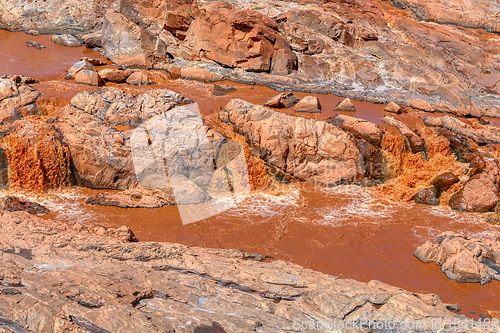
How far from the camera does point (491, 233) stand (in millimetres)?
7688

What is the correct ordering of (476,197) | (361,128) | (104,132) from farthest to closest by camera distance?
(361,128)
(104,132)
(476,197)

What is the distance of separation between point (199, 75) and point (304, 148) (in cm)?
474

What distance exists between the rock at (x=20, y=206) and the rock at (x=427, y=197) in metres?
7.27

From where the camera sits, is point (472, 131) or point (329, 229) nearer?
point (329, 229)

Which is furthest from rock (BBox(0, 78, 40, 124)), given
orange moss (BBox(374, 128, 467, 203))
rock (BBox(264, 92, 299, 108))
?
orange moss (BBox(374, 128, 467, 203))

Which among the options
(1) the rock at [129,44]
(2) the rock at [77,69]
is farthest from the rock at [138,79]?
(1) the rock at [129,44]

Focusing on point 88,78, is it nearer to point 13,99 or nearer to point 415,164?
point 13,99

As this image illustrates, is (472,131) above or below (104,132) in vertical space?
below

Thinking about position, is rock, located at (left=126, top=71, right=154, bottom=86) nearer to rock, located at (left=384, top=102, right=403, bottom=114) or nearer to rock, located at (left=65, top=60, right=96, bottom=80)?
rock, located at (left=65, top=60, right=96, bottom=80)

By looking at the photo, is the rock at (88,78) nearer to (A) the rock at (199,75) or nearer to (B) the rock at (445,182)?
(A) the rock at (199,75)

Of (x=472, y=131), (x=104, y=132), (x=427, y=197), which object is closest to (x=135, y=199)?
(x=104, y=132)

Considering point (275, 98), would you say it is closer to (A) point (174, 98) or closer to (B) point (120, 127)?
(A) point (174, 98)

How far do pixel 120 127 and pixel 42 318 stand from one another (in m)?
6.32

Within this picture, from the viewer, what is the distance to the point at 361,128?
9867 mm
